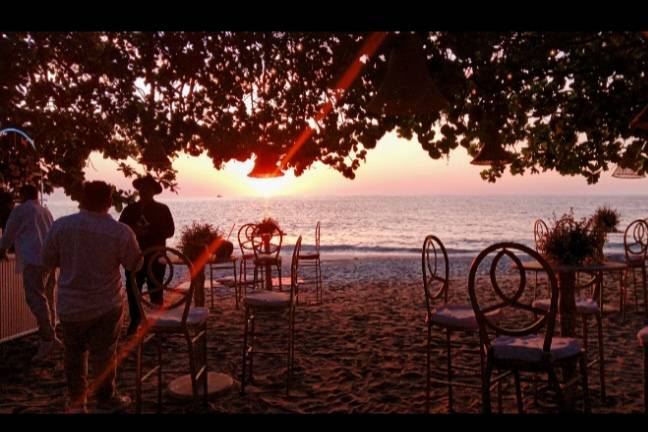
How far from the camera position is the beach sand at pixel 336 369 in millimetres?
3393

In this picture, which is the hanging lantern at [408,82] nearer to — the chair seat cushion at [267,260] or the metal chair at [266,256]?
the metal chair at [266,256]

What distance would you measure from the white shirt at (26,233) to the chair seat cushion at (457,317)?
3500mm

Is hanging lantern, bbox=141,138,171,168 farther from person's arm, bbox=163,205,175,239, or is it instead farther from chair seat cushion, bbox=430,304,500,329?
chair seat cushion, bbox=430,304,500,329

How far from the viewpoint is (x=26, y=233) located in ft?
14.9

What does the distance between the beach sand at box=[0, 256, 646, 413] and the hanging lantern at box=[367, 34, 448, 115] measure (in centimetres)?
195

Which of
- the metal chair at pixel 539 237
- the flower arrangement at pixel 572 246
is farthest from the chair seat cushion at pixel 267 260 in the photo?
the flower arrangement at pixel 572 246

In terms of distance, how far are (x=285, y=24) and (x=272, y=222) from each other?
19.7 ft

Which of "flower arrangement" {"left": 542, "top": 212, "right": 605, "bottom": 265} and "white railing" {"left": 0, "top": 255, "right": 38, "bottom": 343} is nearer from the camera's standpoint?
"flower arrangement" {"left": 542, "top": 212, "right": 605, "bottom": 265}

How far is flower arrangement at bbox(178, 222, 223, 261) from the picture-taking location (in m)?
5.15

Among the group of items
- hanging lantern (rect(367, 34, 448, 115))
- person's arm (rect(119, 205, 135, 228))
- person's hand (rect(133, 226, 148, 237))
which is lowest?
person's hand (rect(133, 226, 148, 237))

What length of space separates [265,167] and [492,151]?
2932mm

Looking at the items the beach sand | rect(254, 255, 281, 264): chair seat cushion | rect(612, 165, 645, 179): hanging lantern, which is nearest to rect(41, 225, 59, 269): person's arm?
the beach sand

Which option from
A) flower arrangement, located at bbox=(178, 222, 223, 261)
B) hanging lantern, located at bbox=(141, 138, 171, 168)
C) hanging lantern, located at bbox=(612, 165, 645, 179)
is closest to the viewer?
flower arrangement, located at bbox=(178, 222, 223, 261)

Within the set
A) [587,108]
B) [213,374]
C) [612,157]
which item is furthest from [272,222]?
[612,157]
